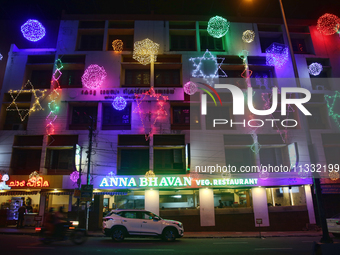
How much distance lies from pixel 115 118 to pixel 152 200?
8377mm

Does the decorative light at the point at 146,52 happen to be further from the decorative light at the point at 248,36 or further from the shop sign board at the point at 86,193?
the shop sign board at the point at 86,193

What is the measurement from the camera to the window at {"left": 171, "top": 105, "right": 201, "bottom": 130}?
74.2ft

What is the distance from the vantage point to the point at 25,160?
2242 centimetres

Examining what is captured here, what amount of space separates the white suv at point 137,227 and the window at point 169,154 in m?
7.61

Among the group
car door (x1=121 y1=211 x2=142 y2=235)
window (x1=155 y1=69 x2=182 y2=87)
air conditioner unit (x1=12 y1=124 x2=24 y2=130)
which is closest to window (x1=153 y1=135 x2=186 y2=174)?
window (x1=155 y1=69 x2=182 y2=87)

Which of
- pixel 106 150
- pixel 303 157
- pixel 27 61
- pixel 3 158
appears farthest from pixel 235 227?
pixel 27 61

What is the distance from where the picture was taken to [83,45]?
25.9m

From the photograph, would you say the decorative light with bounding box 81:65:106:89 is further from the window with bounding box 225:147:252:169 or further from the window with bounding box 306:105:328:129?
the window with bounding box 306:105:328:129

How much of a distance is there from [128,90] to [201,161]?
A: 9587 mm

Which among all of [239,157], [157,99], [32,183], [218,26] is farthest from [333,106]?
[32,183]

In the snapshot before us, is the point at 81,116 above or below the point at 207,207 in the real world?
above

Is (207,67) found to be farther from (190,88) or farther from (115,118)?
(115,118)

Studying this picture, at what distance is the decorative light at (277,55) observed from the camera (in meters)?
23.4

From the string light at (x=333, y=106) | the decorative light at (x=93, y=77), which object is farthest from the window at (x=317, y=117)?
the decorative light at (x=93, y=77)
